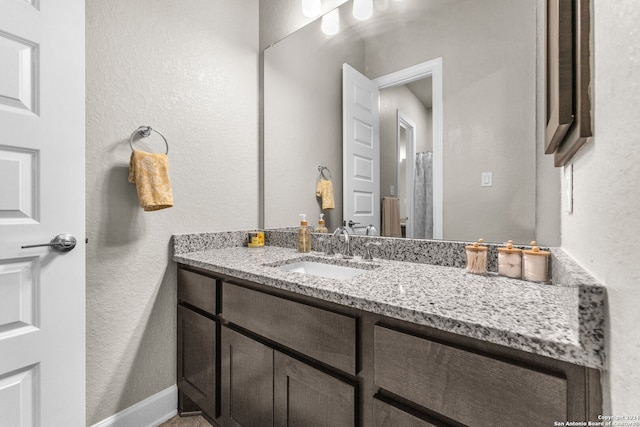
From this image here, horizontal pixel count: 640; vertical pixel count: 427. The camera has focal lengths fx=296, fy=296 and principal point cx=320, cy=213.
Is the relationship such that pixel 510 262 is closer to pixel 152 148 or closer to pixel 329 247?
pixel 329 247

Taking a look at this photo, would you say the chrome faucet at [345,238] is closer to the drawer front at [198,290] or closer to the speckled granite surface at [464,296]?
the speckled granite surface at [464,296]

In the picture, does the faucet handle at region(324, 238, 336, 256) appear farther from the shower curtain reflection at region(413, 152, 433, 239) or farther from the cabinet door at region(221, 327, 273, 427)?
the cabinet door at region(221, 327, 273, 427)

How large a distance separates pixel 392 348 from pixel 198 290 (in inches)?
39.2

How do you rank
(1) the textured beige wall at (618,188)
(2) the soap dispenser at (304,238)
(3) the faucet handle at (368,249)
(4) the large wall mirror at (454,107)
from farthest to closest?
(2) the soap dispenser at (304,238) < (3) the faucet handle at (368,249) < (4) the large wall mirror at (454,107) < (1) the textured beige wall at (618,188)

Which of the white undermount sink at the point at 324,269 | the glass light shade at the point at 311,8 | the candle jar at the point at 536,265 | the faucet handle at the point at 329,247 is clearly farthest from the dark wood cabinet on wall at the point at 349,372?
the glass light shade at the point at 311,8

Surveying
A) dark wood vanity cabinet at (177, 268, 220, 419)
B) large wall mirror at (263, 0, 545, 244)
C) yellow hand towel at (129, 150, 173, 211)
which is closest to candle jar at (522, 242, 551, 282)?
large wall mirror at (263, 0, 545, 244)

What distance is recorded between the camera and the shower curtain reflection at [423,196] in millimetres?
1259

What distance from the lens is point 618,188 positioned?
421 millimetres

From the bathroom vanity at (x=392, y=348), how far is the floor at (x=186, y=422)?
206 millimetres

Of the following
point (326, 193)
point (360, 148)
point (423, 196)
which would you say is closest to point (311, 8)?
point (360, 148)

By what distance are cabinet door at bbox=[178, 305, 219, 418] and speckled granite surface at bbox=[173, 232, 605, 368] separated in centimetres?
29

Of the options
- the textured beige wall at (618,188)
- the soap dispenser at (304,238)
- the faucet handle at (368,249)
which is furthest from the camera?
the soap dispenser at (304,238)

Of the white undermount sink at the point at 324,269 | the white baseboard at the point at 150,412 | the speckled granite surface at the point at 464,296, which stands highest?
the speckled granite surface at the point at 464,296

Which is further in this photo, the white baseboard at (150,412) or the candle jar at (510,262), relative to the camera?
the white baseboard at (150,412)
